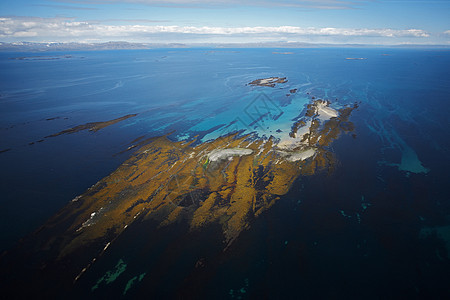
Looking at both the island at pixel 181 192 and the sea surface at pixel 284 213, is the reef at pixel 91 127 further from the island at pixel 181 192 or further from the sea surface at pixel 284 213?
the island at pixel 181 192

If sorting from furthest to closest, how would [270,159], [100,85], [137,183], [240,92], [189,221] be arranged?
[100,85] → [240,92] → [270,159] → [137,183] → [189,221]

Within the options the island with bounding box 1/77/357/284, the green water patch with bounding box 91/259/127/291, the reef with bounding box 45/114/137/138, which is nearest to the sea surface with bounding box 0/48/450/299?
the green water patch with bounding box 91/259/127/291

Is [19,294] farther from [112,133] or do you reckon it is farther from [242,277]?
[112,133]

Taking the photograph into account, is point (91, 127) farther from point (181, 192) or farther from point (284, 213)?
point (284, 213)

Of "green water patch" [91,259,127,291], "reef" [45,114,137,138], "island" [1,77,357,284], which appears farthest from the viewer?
"reef" [45,114,137,138]

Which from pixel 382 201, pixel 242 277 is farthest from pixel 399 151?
pixel 242 277

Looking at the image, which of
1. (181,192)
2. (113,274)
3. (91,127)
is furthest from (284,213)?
(91,127)

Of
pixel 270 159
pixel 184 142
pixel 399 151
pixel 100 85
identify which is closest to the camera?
pixel 270 159

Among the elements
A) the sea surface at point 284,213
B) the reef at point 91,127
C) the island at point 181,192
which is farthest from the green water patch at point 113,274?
the reef at point 91,127

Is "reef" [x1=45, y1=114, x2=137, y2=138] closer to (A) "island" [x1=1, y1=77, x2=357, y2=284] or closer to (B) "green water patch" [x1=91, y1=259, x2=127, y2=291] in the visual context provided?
(A) "island" [x1=1, y1=77, x2=357, y2=284]
